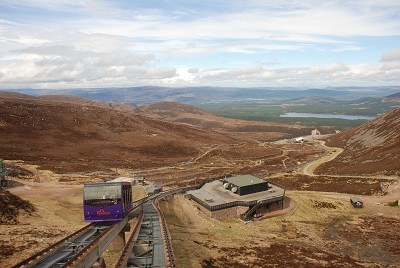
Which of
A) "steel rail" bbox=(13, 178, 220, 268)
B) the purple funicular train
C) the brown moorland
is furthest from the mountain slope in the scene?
"steel rail" bbox=(13, 178, 220, 268)

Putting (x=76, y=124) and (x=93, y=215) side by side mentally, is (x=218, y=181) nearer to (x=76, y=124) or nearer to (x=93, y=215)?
(x=93, y=215)

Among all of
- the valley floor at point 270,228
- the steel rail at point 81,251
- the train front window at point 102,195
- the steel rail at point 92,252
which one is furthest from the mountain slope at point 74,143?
the steel rail at point 92,252

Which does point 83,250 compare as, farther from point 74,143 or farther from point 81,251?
point 74,143

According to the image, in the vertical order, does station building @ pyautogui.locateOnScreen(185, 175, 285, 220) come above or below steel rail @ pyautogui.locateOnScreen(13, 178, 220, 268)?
below

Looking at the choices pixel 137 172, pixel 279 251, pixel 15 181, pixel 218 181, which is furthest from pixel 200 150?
pixel 279 251

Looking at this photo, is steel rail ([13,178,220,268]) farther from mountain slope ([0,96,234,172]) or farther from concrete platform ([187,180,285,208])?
mountain slope ([0,96,234,172])

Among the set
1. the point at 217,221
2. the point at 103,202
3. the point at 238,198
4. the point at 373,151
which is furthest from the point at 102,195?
the point at 373,151
